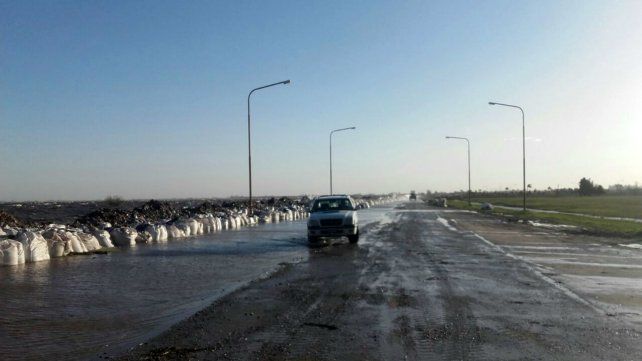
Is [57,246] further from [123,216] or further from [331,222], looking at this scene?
[123,216]

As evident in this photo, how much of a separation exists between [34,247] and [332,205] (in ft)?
41.2

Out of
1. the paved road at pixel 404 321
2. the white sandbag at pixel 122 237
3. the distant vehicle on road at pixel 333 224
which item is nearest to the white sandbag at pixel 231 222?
the distant vehicle on road at pixel 333 224

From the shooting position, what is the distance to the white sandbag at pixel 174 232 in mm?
27772

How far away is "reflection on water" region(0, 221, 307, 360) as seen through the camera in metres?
8.10

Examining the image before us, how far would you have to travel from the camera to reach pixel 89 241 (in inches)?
819

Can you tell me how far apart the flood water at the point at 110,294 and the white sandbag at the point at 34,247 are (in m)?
0.38

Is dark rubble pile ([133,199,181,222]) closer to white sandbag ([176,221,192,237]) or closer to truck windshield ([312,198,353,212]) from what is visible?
white sandbag ([176,221,192,237])

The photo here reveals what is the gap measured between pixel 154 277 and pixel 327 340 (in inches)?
305

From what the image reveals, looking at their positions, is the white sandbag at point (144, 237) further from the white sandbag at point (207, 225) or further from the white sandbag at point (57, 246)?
the white sandbag at point (207, 225)

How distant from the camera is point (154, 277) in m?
→ 14.3

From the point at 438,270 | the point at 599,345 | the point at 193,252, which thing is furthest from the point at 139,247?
the point at 599,345

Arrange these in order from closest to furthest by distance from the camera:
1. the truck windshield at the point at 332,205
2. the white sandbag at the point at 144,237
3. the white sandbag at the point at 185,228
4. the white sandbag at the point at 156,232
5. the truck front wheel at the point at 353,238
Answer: the truck front wheel at the point at 353,238, the white sandbag at the point at 144,237, the truck windshield at the point at 332,205, the white sandbag at the point at 156,232, the white sandbag at the point at 185,228

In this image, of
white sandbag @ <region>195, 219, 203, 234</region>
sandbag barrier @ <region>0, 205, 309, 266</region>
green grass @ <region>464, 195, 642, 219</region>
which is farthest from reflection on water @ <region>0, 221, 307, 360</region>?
green grass @ <region>464, 195, 642, 219</region>

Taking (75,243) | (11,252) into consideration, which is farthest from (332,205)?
(11,252)
